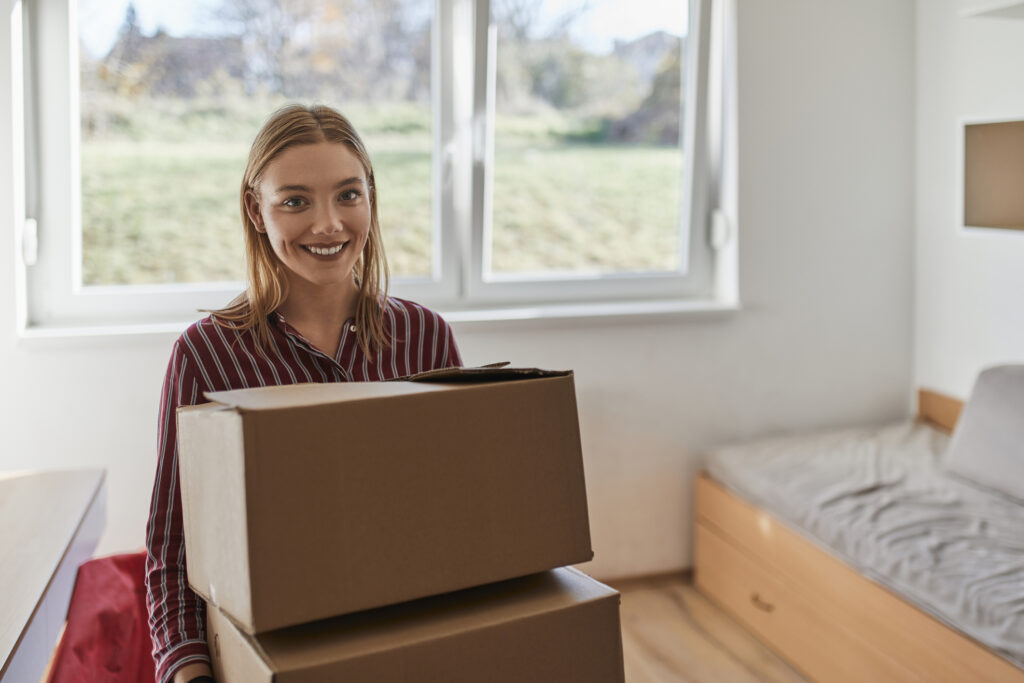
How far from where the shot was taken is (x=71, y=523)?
160 centimetres

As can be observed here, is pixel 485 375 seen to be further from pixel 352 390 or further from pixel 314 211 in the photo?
pixel 314 211

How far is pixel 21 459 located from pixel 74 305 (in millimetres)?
411

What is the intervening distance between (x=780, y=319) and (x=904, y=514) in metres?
0.90

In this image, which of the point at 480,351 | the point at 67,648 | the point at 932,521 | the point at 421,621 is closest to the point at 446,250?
the point at 480,351

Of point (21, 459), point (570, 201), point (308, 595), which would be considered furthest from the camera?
point (570, 201)

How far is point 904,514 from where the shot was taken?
2.33 m

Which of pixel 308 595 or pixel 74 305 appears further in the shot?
pixel 74 305

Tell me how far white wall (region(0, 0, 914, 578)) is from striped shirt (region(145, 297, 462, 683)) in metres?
1.28

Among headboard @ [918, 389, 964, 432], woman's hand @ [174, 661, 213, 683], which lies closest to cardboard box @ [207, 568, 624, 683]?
woman's hand @ [174, 661, 213, 683]

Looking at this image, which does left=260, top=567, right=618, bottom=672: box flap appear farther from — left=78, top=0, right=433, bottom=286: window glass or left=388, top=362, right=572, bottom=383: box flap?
left=78, top=0, right=433, bottom=286: window glass

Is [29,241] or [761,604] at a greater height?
[29,241]

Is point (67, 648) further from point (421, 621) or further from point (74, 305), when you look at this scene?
point (74, 305)

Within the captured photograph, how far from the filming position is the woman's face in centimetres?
135

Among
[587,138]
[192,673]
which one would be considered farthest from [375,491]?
[587,138]
